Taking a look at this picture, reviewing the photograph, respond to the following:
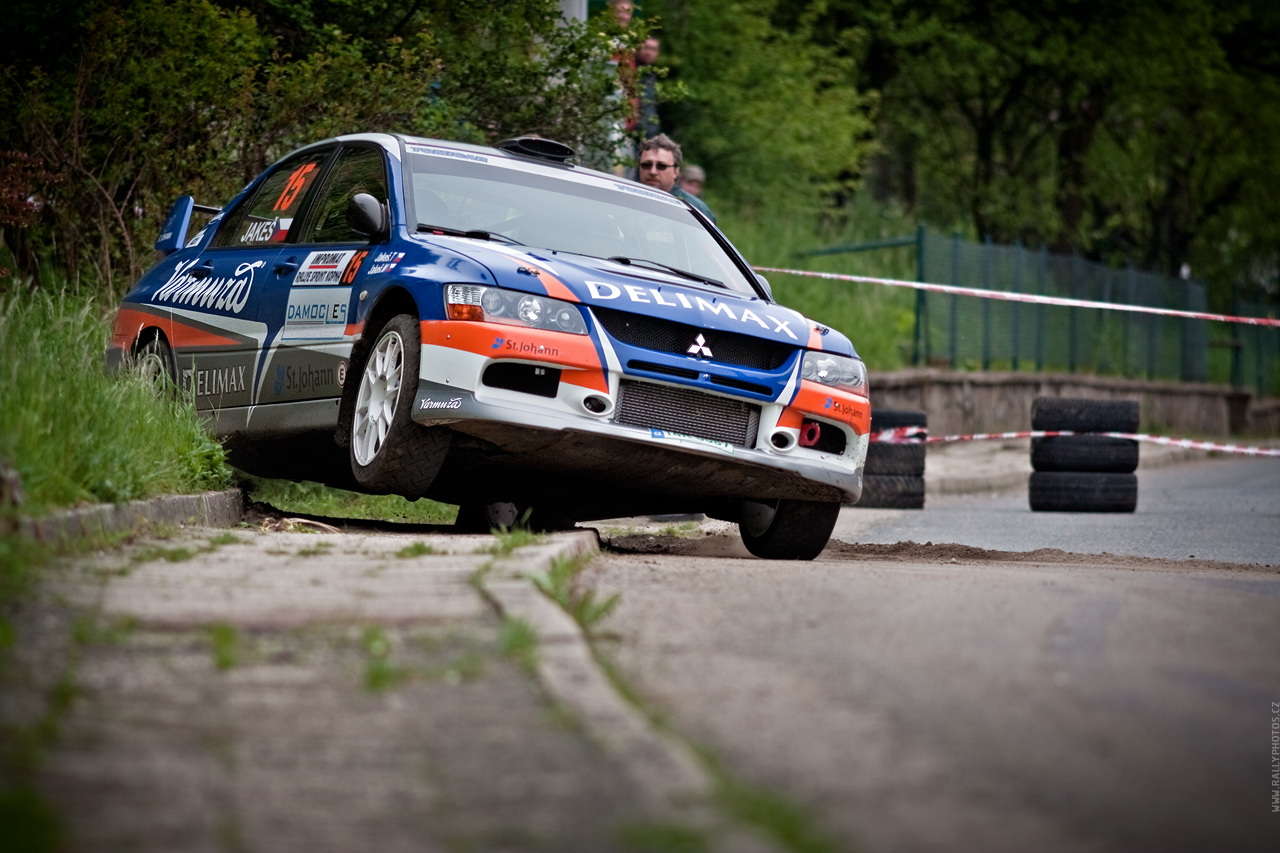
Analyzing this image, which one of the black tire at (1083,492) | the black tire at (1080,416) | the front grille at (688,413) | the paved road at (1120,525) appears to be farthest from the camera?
the black tire at (1080,416)

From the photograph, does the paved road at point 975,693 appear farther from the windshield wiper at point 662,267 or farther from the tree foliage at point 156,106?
the tree foliage at point 156,106

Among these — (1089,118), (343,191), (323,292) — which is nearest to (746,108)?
Result: (1089,118)

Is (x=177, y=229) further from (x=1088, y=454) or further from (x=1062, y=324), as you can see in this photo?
(x=1062, y=324)

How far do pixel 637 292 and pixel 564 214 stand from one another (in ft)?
3.67

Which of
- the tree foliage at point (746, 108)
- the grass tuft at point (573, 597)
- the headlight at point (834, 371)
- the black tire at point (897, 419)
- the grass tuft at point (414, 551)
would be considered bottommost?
the black tire at point (897, 419)

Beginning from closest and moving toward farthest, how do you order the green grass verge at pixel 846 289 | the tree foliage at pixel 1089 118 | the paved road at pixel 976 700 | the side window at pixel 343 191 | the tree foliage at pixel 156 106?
the paved road at pixel 976 700
the side window at pixel 343 191
the tree foliage at pixel 156 106
the green grass verge at pixel 846 289
the tree foliage at pixel 1089 118

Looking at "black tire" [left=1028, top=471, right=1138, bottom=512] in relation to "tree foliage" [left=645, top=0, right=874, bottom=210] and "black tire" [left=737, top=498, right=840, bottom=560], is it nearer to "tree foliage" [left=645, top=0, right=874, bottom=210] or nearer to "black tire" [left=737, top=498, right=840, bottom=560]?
"black tire" [left=737, top=498, right=840, bottom=560]

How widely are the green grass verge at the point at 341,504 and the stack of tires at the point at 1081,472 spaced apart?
5.57 m

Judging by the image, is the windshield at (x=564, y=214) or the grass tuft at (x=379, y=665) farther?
the windshield at (x=564, y=214)

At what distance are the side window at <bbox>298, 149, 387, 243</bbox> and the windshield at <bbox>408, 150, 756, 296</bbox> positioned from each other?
7.8 inches

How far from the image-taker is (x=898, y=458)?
13.4 meters

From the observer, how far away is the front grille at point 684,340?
6.94 metres

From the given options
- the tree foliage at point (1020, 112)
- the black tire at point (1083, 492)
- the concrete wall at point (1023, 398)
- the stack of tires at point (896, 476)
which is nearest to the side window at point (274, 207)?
the stack of tires at point (896, 476)

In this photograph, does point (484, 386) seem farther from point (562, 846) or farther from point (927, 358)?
point (927, 358)
